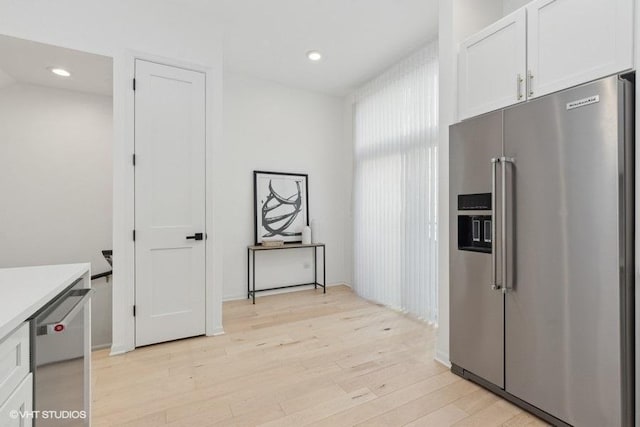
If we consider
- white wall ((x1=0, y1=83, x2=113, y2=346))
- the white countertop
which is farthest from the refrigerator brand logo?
white wall ((x1=0, y1=83, x2=113, y2=346))

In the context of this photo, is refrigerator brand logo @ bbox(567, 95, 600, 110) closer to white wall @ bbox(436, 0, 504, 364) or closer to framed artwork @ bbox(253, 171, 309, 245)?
white wall @ bbox(436, 0, 504, 364)

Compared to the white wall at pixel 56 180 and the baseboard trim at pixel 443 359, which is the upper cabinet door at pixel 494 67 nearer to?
the baseboard trim at pixel 443 359

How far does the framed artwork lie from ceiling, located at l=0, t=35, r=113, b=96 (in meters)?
1.98

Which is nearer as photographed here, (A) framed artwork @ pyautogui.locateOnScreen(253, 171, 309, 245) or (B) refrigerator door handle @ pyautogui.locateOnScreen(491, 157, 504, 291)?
(B) refrigerator door handle @ pyautogui.locateOnScreen(491, 157, 504, 291)

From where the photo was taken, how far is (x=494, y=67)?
2010mm

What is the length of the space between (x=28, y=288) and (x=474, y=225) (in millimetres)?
2434

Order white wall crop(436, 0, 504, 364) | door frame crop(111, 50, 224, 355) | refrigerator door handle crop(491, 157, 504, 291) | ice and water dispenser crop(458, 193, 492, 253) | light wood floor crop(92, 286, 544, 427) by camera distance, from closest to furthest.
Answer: light wood floor crop(92, 286, 544, 427), refrigerator door handle crop(491, 157, 504, 291), ice and water dispenser crop(458, 193, 492, 253), white wall crop(436, 0, 504, 364), door frame crop(111, 50, 224, 355)

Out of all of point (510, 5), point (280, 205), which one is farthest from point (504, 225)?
point (280, 205)

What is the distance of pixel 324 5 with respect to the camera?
2.81m

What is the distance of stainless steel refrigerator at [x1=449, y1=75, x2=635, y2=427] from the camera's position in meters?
1.45

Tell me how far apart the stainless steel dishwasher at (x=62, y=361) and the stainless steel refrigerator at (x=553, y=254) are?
87.1 inches

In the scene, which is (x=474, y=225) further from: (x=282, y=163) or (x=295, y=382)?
(x=282, y=163)
